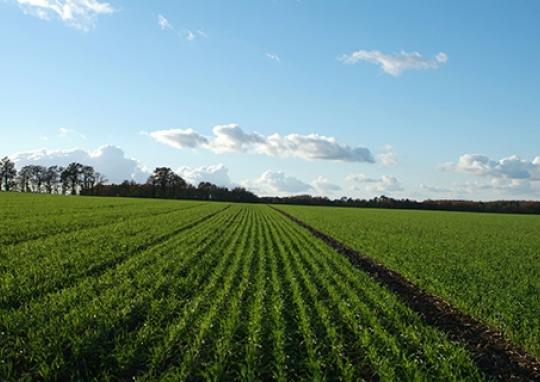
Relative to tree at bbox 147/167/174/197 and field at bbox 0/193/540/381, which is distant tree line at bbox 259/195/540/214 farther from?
field at bbox 0/193/540/381

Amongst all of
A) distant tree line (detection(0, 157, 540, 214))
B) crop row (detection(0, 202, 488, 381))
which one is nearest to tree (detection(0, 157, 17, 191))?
distant tree line (detection(0, 157, 540, 214))

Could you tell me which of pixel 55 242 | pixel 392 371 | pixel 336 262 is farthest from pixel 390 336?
pixel 55 242

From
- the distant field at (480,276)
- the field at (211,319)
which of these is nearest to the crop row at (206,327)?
the field at (211,319)

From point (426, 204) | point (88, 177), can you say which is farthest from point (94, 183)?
point (426, 204)

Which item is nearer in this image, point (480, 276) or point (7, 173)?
point (480, 276)

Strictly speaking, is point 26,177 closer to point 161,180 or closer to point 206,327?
point 161,180

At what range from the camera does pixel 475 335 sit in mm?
10266

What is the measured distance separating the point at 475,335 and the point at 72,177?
161814 mm

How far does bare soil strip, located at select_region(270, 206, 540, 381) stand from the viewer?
8141 millimetres

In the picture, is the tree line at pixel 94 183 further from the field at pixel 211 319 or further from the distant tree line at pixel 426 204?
the field at pixel 211 319

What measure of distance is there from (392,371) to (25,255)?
14401 millimetres

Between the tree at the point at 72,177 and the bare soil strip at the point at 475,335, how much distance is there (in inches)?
6104

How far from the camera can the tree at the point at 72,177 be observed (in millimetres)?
150750

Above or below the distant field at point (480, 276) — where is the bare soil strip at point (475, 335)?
below
